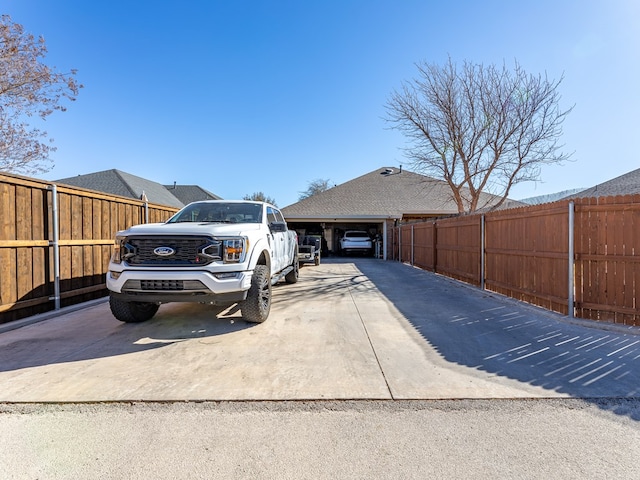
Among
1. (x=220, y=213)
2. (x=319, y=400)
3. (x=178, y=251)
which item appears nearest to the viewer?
(x=319, y=400)

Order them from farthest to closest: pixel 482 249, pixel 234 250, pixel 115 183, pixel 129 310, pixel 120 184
Answer: pixel 115 183 < pixel 120 184 < pixel 482 249 < pixel 129 310 < pixel 234 250

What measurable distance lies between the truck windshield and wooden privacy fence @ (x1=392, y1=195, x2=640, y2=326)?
5.21 m

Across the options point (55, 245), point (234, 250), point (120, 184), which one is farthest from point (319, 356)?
point (120, 184)

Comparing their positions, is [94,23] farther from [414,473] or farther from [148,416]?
[414,473]

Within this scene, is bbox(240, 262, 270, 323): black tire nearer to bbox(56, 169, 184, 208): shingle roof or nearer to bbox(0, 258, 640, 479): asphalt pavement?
bbox(0, 258, 640, 479): asphalt pavement

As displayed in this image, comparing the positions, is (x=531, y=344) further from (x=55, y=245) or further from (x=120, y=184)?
(x=120, y=184)

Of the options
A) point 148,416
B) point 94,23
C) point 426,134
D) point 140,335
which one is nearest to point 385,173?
point 426,134

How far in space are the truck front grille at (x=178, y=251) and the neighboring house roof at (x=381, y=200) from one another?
582 inches

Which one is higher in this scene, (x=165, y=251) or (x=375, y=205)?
(x=375, y=205)

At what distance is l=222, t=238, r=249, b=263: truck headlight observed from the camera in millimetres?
4520

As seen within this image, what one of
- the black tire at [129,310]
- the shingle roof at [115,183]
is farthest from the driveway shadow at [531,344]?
the shingle roof at [115,183]

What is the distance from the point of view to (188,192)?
123ft

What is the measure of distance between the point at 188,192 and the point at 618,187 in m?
36.0

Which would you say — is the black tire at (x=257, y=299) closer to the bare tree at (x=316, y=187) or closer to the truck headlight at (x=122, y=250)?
the truck headlight at (x=122, y=250)
